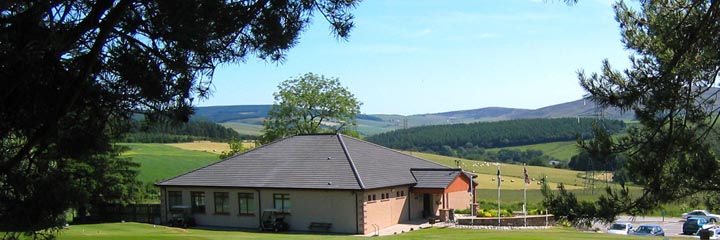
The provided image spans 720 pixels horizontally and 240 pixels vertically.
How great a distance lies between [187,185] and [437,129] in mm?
86089

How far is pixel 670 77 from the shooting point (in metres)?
7.38

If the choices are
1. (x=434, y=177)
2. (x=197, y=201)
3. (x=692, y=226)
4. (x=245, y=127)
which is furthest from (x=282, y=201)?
(x=245, y=127)

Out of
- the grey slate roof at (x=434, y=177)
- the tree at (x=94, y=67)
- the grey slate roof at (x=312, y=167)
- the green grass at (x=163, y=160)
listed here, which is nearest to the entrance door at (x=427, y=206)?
the grey slate roof at (x=434, y=177)

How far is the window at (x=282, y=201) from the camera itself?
1288 inches

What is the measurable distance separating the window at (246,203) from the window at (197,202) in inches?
101

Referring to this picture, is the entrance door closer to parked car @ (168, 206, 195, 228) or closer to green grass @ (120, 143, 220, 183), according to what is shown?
parked car @ (168, 206, 195, 228)

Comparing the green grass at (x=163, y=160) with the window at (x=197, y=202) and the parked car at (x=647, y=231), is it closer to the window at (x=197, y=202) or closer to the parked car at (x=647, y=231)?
the window at (x=197, y=202)

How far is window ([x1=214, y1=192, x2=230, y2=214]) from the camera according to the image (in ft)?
113

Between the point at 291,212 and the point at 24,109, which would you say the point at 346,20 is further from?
the point at 291,212

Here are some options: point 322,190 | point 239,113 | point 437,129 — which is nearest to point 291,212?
point 322,190

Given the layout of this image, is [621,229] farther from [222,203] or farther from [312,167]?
[222,203]

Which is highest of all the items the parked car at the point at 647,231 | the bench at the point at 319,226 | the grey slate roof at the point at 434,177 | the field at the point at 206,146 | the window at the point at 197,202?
the field at the point at 206,146

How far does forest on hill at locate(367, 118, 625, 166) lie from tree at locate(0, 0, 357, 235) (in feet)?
225

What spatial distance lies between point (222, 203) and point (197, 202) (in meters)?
1.79
